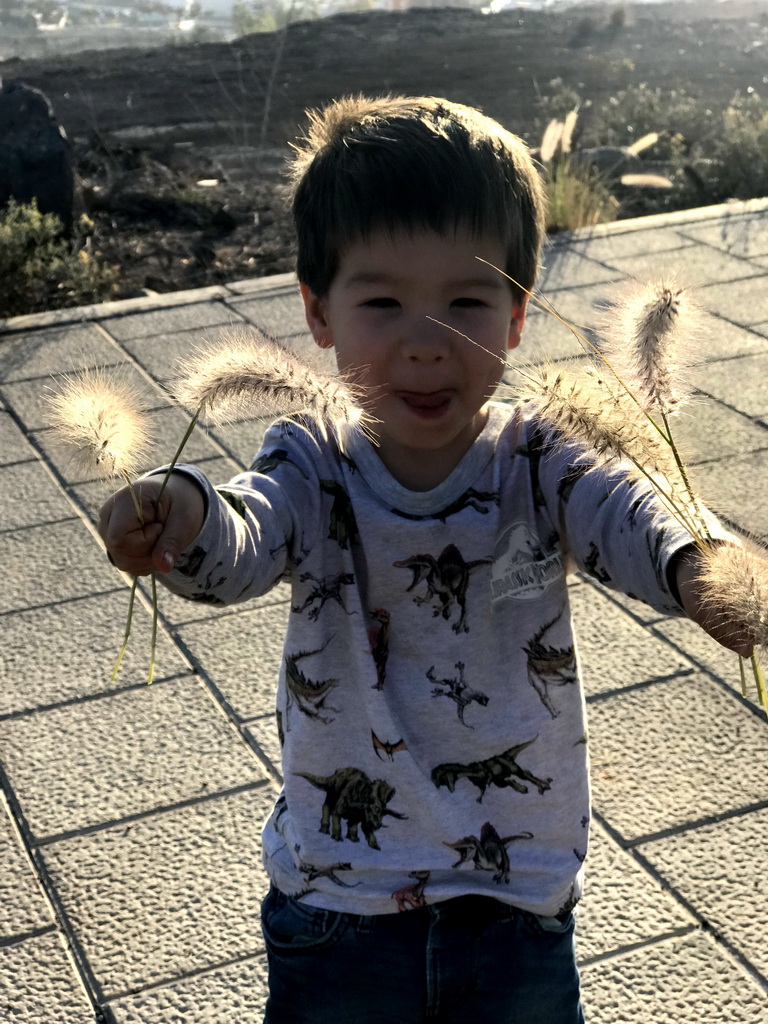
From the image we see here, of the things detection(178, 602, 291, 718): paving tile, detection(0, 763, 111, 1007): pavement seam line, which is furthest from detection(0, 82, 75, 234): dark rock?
detection(0, 763, 111, 1007): pavement seam line

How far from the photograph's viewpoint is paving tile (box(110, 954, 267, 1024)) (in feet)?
7.78

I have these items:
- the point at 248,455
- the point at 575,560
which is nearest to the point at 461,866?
the point at 575,560

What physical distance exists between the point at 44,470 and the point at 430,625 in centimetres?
306

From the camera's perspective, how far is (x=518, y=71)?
15.5 m

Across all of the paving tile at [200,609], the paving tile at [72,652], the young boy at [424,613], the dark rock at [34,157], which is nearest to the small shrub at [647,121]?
the dark rock at [34,157]

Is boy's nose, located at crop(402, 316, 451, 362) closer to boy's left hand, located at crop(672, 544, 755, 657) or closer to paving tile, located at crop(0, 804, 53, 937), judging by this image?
boy's left hand, located at crop(672, 544, 755, 657)

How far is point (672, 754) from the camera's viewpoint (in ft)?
10.0

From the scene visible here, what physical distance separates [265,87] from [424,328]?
42.1ft

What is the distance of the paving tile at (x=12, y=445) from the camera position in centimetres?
479

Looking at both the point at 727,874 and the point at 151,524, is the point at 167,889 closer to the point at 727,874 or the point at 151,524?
the point at 727,874

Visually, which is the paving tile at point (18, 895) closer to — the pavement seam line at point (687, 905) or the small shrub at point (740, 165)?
the pavement seam line at point (687, 905)

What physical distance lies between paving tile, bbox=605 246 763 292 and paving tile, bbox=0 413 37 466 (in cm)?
293

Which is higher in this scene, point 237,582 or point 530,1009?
point 237,582

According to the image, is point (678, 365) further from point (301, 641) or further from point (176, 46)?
point (176, 46)
